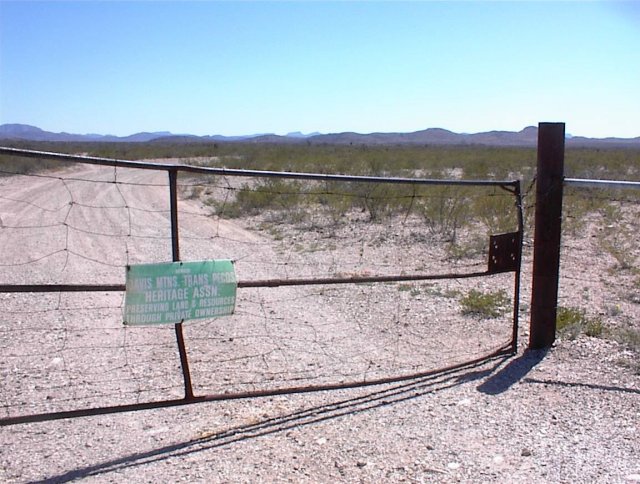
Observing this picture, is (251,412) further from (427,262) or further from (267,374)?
(427,262)

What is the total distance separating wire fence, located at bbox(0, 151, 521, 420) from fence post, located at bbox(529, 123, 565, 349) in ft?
0.72

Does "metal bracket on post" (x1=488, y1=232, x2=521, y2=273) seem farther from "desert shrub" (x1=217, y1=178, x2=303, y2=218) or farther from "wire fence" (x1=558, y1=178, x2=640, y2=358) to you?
"desert shrub" (x1=217, y1=178, x2=303, y2=218)

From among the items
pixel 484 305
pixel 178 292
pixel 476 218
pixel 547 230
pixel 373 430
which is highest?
pixel 547 230

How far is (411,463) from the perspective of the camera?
3.83m

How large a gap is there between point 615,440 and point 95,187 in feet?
78.5

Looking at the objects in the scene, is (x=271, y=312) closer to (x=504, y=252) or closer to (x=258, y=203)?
(x=504, y=252)

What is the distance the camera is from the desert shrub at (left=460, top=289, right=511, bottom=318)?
730 cm

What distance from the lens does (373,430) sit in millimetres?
4266

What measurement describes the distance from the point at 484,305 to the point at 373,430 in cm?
352

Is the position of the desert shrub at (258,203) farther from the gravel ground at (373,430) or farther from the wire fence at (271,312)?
the gravel ground at (373,430)

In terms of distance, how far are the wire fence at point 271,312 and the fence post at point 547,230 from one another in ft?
0.72

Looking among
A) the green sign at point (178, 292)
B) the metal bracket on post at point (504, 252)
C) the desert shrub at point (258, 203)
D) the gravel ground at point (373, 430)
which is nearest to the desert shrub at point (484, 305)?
the gravel ground at point (373, 430)

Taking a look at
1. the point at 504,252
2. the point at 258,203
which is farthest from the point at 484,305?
the point at 258,203

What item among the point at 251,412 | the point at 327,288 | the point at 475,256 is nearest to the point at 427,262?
the point at 475,256
